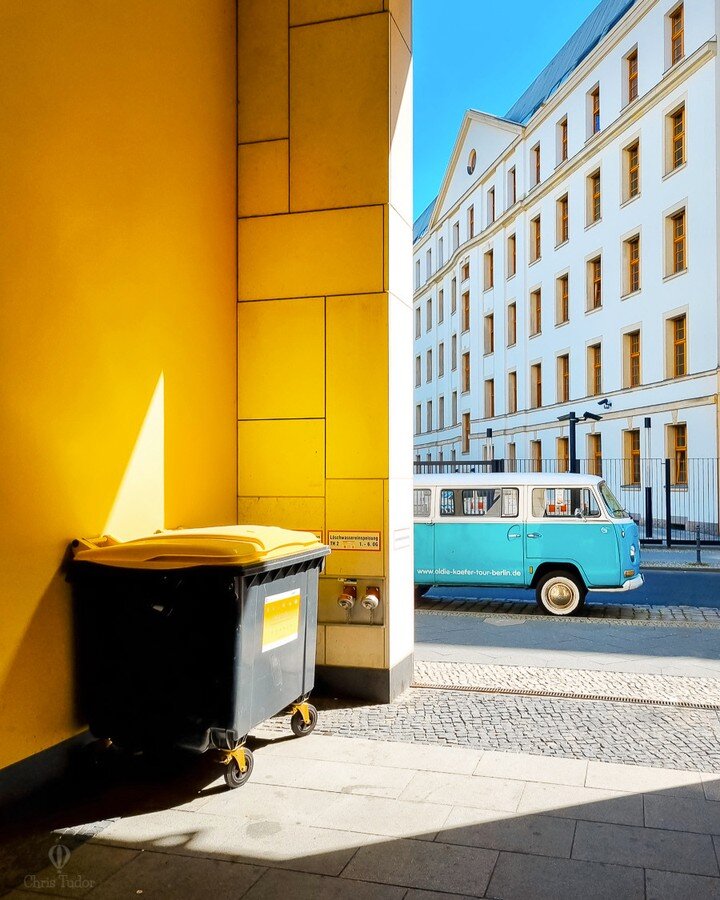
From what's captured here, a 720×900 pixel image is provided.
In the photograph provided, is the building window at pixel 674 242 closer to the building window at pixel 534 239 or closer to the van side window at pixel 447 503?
the building window at pixel 534 239

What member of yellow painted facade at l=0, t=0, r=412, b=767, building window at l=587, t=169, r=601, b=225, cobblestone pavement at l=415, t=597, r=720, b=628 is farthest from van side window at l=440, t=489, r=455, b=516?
building window at l=587, t=169, r=601, b=225

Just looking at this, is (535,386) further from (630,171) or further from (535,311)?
(630,171)

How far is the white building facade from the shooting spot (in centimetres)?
2359

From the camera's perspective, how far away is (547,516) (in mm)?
11109

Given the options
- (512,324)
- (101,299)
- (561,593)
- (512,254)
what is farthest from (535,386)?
(101,299)

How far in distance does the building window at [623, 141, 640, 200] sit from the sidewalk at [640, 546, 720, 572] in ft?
43.7

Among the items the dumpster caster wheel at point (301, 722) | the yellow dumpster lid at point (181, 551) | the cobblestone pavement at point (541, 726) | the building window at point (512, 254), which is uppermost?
the building window at point (512, 254)

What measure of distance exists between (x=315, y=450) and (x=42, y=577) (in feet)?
8.19

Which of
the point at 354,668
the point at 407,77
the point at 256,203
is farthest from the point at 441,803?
the point at 407,77

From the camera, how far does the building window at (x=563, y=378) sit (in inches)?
1258

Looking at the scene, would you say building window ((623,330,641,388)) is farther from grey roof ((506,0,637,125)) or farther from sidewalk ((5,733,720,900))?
sidewalk ((5,733,720,900))

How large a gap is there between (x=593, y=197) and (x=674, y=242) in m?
5.55

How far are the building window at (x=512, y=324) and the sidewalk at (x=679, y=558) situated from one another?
18.2 m
